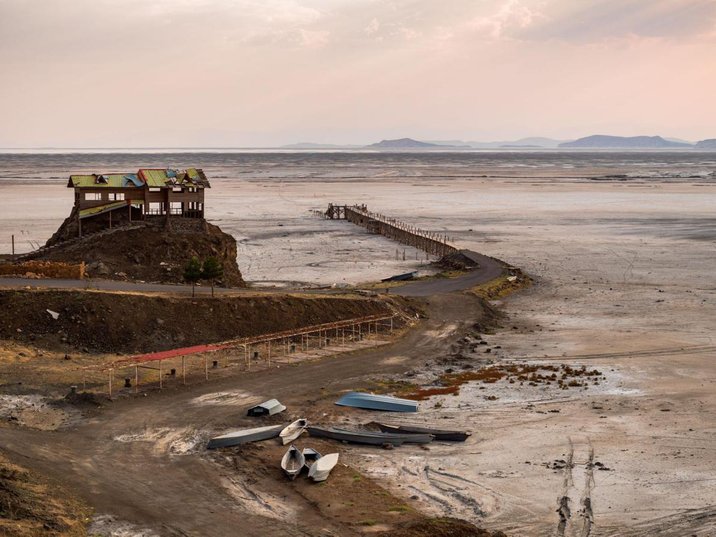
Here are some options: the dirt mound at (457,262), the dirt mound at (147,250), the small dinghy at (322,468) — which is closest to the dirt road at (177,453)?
the small dinghy at (322,468)

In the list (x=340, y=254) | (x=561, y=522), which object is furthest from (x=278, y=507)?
(x=340, y=254)

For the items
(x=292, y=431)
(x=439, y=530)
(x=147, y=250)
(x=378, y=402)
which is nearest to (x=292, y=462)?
(x=292, y=431)

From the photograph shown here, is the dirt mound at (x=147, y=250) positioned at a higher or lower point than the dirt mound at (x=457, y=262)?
higher

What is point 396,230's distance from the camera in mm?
102562

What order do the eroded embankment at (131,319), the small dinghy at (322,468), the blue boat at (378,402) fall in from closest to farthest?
the small dinghy at (322,468), the blue boat at (378,402), the eroded embankment at (131,319)

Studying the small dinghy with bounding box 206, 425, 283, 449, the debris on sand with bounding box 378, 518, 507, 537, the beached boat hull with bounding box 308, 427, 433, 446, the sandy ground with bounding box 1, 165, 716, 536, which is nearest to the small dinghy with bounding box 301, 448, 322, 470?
the sandy ground with bounding box 1, 165, 716, 536

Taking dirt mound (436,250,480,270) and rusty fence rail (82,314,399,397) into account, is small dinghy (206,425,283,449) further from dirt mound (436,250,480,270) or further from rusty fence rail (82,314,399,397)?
dirt mound (436,250,480,270)

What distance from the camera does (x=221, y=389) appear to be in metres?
40.1

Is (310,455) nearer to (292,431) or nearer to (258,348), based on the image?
(292,431)

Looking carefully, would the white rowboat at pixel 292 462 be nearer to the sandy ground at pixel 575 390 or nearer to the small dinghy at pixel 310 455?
the small dinghy at pixel 310 455

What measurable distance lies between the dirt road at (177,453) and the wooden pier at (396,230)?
4364 centimetres

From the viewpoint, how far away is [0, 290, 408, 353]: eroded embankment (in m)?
44.9

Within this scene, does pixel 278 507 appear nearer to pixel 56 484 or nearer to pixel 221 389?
pixel 56 484

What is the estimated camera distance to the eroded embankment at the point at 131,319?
147 ft
